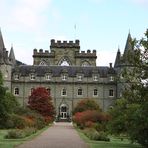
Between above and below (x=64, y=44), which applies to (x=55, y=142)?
below

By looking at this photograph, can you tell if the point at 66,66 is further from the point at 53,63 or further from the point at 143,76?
the point at 143,76

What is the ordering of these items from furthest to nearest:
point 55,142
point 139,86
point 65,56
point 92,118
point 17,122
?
1. point 65,56
2. point 92,118
3. point 17,122
4. point 55,142
5. point 139,86

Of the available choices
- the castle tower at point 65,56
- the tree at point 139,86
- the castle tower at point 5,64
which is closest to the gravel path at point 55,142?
the tree at point 139,86

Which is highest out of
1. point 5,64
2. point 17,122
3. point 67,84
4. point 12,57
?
point 12,57

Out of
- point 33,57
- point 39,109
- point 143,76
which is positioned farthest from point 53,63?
point 143,76

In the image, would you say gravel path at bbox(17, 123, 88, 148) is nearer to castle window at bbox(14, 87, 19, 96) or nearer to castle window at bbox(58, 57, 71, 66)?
castle window at bbox(14, 87, 19, 96)

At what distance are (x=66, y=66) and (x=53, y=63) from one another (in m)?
6.18

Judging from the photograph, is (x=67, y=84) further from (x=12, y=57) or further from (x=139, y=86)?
(x=139, y=86)

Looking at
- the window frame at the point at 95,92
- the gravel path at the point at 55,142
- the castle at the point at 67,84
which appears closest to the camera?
the gravel path at the point at 55,142

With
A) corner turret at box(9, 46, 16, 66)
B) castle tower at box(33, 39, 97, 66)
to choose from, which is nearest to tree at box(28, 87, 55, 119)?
corner turret at box(9, 46, 16, 66)

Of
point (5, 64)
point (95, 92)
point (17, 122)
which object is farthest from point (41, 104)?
point (17, 122)

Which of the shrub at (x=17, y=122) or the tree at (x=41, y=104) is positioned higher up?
the tree at (x=41, y=104)

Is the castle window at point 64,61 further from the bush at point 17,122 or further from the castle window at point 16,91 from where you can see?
the bush at point 17,122

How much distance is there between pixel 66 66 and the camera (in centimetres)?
10156
